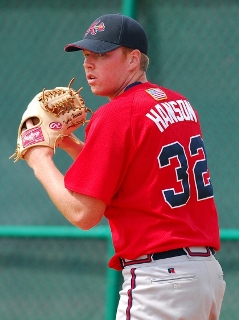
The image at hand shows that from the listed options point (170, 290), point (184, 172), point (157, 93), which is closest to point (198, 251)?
point (170, 290)

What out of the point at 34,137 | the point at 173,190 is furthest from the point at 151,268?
the point at 34,137

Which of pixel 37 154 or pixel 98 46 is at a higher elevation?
pixel 98 46

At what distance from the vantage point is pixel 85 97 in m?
4.84

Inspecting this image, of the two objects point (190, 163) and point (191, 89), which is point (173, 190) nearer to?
point (190, 163)

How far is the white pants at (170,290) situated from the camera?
2484 mm

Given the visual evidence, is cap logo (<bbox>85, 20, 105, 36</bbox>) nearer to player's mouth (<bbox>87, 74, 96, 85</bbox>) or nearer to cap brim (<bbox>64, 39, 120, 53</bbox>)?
cap brim (<bbox>64, 39, 120, 53</bbox>)

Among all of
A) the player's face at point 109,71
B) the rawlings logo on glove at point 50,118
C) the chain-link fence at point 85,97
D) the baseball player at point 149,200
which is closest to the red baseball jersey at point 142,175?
the baseball player at point 149,200

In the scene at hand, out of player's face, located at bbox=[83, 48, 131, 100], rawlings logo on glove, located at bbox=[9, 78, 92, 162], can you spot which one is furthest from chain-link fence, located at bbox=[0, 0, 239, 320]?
player's face, located at bbox=[83, 48, 131, 100]

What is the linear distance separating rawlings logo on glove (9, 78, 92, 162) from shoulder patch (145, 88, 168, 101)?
0.37 metres

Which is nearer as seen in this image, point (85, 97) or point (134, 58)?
point (134, 58)

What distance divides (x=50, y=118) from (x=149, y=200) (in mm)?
578

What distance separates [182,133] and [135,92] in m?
0.23

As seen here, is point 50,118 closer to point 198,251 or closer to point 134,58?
point 134,58

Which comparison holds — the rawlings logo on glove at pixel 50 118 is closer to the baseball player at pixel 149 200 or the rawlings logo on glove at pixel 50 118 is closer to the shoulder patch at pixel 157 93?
the baseball player at pixel 149 200
